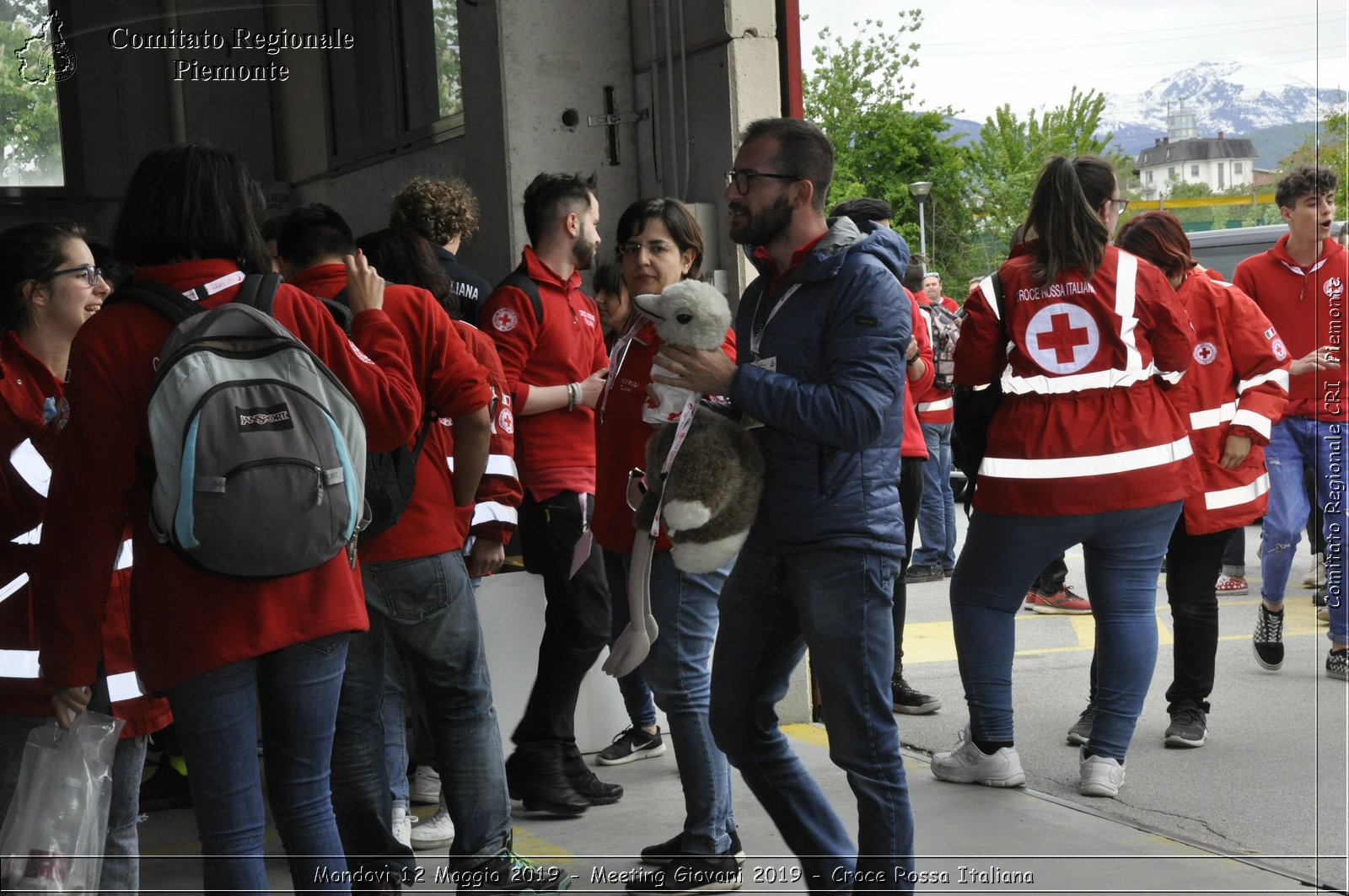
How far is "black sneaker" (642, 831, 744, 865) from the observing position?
411 cm

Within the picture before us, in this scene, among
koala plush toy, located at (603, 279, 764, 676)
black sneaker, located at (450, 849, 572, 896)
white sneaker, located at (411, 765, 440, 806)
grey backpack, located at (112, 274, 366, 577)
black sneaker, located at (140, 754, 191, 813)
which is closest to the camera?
grey backpack, located at (112, 274, 366, 577)

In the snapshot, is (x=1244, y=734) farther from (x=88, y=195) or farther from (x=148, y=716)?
(x=88, y=195)

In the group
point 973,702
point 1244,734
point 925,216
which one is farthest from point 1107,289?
point 925,216

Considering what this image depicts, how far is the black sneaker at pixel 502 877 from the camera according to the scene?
12.4ft

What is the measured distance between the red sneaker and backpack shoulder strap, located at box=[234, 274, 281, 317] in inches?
275

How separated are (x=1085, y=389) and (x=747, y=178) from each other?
1991 mm

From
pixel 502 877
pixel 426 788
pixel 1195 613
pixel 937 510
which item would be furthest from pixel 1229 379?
pixel 937 510

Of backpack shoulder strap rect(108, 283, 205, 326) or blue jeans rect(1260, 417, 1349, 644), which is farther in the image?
blue jeans rect(1260, 417, 1349, 644)

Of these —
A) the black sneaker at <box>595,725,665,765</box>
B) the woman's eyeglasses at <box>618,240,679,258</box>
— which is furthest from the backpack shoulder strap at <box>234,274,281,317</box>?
the black sneaker at <box>595,725,665,765</box>

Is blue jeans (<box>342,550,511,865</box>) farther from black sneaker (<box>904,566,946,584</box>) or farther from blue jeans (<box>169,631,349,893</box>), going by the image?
black sneaker (<box>904,566,946,584</box>)

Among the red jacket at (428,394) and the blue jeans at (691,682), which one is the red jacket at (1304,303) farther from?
the red jacket at (428,394)

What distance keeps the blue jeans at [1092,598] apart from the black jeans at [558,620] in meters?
1.40

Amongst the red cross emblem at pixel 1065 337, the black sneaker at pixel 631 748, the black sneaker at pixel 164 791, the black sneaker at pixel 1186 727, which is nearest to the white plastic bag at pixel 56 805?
the black sneaker at pixel 164 791

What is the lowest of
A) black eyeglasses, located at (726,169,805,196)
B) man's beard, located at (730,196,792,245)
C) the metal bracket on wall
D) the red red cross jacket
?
the red red cross jacket
